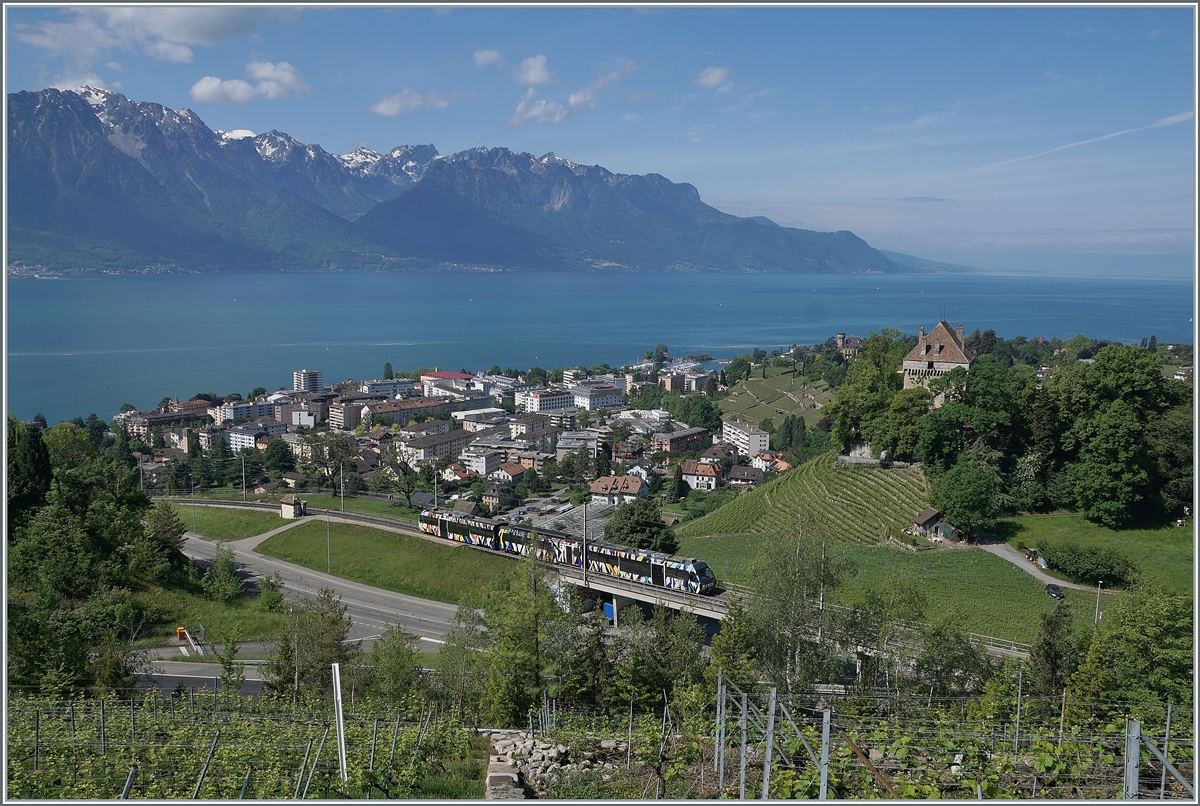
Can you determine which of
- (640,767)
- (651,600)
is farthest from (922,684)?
(651,600)

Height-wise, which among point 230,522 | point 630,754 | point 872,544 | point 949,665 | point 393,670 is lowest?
point 230,522

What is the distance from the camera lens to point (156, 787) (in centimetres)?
773

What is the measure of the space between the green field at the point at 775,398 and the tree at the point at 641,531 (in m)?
33.5

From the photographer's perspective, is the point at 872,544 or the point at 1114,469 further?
the point at 872,544

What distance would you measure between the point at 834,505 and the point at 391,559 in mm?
13441

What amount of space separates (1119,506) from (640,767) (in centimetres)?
1838

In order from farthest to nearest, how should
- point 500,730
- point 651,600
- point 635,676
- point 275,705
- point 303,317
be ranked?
point 303,317 < point 651,600 < point 635,676 < point 275,705 < point 500,730

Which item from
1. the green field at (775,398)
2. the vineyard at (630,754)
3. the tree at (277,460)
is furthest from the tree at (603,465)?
the vineyard at (630,754)

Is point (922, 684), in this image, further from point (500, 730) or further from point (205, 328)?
point (205, 328)

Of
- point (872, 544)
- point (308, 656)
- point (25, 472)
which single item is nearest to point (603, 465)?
point (872, 544)

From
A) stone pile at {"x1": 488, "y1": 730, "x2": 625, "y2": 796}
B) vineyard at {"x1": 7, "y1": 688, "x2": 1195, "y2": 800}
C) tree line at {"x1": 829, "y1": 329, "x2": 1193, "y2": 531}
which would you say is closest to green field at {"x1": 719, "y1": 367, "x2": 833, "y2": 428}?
tree line at {"x1": 829, "y1": 329, "x2": 1193, "y2": 531}

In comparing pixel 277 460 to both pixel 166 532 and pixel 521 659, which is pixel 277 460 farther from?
pixel 521 659

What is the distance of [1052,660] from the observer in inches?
485

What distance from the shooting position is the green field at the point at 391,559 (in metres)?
22.7
